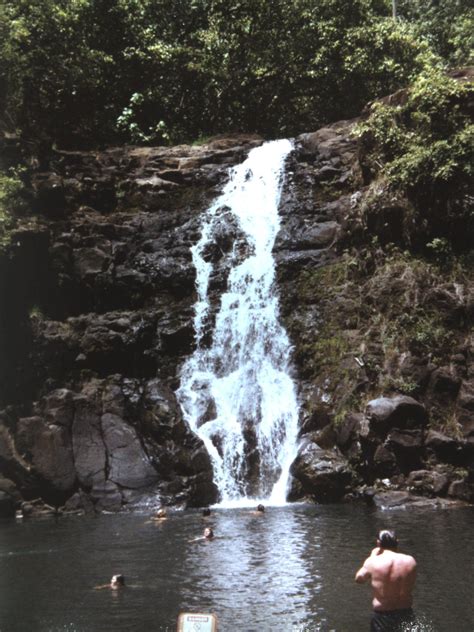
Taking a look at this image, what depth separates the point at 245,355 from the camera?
2123 centimetres

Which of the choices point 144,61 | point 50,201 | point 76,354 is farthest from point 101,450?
point 144,61

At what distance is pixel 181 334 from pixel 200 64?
50.5ft

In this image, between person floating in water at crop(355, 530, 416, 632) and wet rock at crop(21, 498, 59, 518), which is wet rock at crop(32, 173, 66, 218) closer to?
wet rock at crop(21, 498, 59, 518)

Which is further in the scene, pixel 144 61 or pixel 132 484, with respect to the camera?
pixel 144 61

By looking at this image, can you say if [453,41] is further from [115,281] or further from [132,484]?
[132,484]

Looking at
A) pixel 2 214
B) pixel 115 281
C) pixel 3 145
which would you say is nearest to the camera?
pixel 2 214

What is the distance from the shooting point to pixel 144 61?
104 ft

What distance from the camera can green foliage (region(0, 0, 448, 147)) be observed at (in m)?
29.6

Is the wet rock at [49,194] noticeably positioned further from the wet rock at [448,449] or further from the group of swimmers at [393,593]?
the group of swimmers at [393,593]

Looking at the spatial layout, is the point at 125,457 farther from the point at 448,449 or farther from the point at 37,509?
the point at 448,449

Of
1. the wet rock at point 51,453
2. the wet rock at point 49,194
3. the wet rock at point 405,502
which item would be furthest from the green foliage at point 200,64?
the wet rock at point 405,502

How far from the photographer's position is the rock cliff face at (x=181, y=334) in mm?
17422

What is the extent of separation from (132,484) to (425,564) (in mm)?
9623

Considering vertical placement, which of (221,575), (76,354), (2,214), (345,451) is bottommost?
(221,575)
